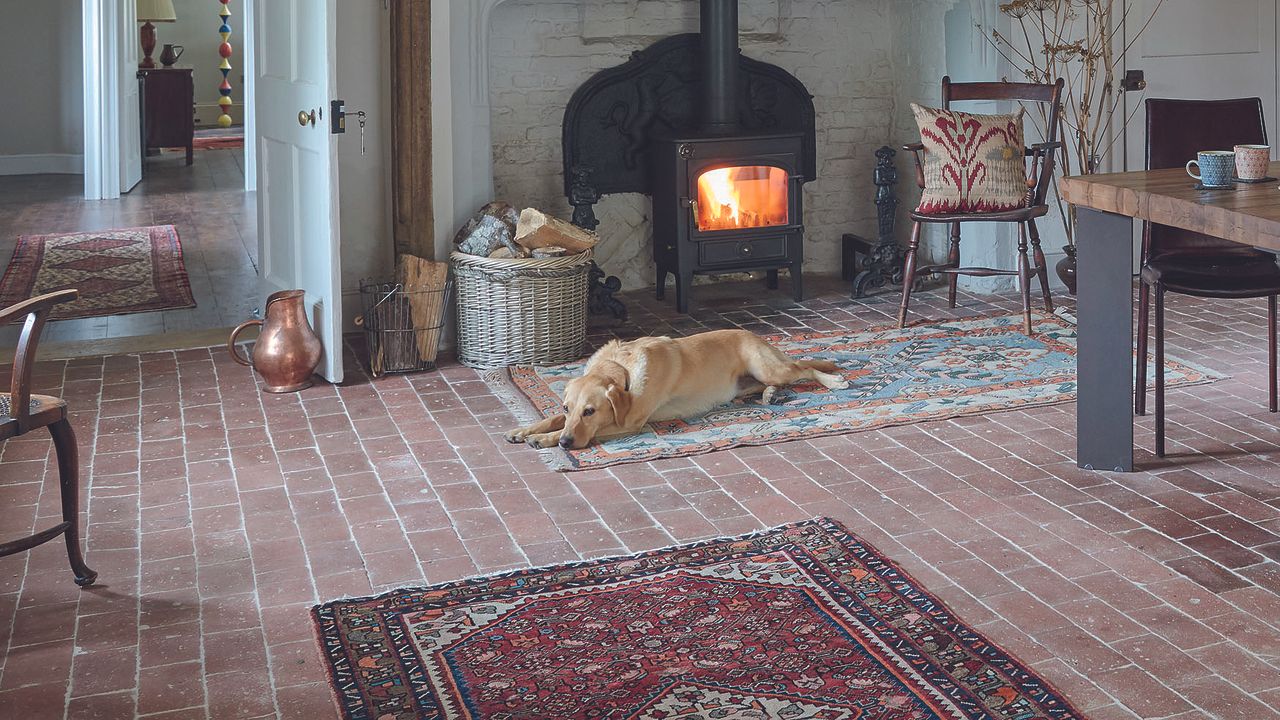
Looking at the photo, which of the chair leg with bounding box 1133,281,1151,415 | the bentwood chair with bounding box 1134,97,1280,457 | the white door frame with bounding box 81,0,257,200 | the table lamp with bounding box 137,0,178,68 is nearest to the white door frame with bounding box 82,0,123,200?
the white door frame with bounding box 81,0,257,200

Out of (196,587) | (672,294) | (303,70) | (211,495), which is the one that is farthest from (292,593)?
(672,294)

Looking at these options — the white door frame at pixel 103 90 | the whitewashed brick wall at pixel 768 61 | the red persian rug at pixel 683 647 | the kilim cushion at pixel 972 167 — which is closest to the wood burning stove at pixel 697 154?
the whitewashed brick wall at pixel 768 61

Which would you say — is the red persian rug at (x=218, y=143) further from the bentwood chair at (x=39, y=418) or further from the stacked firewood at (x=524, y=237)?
the bentwood chair at (x=39, y=418)

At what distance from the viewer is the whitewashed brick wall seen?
6359 mm

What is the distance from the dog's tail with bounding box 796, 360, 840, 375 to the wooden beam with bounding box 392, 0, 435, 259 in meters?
1.63

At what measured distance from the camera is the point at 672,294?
21.9 ft

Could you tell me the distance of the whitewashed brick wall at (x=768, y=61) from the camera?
6.36 m

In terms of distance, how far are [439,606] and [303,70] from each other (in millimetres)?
2702

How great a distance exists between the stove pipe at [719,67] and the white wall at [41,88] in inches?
272

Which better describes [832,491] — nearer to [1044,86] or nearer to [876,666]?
[876,666]

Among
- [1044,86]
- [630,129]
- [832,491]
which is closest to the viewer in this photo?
[832,491]

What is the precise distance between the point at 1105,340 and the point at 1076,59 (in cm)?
307

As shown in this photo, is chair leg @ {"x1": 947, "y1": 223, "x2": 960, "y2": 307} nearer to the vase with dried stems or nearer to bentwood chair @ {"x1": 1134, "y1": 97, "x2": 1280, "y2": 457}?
the vase with dried stems

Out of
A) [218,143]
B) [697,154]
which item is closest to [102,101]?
[218,143]
